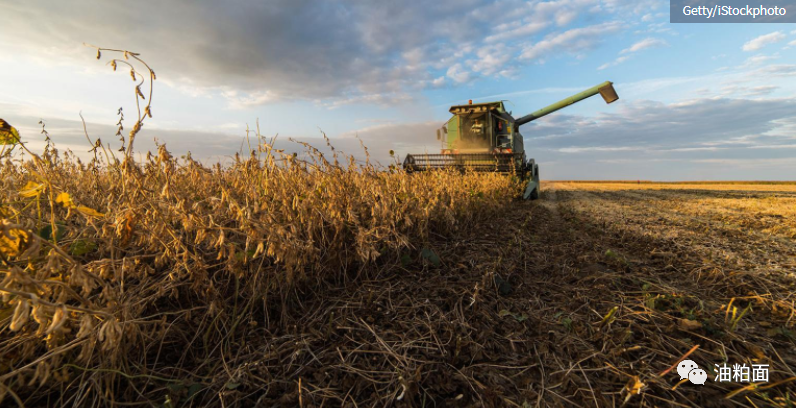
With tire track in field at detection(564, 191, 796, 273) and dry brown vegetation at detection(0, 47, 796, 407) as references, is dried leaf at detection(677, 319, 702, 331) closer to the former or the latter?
dry brown vegetation at detection(0, 47, 796, 407)

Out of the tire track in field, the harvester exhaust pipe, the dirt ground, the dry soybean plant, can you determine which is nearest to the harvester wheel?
the harvester exhaust pipe

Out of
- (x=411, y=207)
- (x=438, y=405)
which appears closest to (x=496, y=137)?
(x=411, y=207)

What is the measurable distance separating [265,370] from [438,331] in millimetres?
824

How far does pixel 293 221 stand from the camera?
5.82 feet

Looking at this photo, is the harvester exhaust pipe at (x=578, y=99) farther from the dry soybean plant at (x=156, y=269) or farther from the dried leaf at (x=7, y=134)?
the dried leaf at (x=7, y=134)

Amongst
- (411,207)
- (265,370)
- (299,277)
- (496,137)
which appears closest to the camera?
(265,370)

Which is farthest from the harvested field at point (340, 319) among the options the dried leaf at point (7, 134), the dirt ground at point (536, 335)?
the dried leaf at point (7, 134)

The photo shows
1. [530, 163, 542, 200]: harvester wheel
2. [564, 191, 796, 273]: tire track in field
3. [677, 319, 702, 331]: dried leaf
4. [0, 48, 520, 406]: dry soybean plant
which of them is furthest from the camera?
[530, 163, 542, 200]: harvester wheel

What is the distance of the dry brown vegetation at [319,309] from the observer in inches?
46.2

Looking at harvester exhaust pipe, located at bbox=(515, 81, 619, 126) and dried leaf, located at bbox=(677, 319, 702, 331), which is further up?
harvester exhaust pipe, located at bbox=(515, 81, 619, 126)

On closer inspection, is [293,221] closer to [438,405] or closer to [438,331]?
[438,331]

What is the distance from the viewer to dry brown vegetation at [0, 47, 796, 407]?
117 centimetres

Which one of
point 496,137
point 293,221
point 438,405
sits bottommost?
point 438,405

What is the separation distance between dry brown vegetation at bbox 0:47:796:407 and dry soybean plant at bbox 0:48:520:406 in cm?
1
